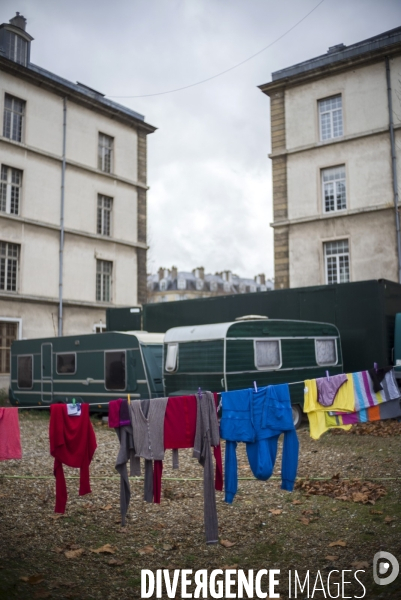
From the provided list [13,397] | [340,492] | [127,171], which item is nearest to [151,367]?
[13,397]

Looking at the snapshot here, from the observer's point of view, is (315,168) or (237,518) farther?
(315,168)

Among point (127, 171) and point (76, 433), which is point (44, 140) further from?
point (76, 433)

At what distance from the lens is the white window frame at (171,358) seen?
15.5m

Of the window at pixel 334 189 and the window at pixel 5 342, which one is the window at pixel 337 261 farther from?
the window at pixel 5 342

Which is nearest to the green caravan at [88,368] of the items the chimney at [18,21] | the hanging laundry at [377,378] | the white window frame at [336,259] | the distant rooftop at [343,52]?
the hanging laundry at [377,378]

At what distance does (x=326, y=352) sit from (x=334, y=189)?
39.5ft

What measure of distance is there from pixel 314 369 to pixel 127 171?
1842cm

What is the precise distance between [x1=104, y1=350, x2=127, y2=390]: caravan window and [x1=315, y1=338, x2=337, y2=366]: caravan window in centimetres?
543

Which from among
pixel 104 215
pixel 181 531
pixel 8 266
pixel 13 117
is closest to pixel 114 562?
pixel 181 531

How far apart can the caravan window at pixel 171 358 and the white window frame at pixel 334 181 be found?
44.3ft

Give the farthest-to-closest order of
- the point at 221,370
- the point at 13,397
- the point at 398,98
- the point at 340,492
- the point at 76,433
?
1. the point at 398,98
2. the point at 13,397
3. the point at 221,370
4. the point at 340,492
5. the point at 76,433

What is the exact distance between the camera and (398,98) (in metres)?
25.0

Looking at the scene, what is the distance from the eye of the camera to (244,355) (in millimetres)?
14578

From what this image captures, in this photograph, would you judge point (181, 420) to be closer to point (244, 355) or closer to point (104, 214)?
point (244, 355)
